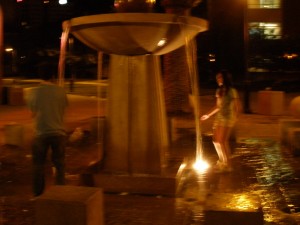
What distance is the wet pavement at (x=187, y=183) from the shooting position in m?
6.33

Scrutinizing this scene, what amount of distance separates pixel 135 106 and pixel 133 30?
3.65ft

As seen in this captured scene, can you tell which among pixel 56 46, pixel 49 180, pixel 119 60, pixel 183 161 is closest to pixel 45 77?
pixel 119 60

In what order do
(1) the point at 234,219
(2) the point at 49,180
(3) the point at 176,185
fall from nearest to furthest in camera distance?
(1) the point at 234,219
(3) the point at 176,185
(2) the point at 49,180

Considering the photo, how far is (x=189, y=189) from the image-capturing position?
25.0ft

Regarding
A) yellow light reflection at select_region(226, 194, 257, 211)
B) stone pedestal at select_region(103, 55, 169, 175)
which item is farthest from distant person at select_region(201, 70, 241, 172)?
yellow light reflection at select_region(226, 194, 257, 211)

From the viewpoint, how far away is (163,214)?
21.1 feet

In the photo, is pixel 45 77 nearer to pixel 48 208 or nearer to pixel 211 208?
pixel 48 208

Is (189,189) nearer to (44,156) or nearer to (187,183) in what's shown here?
(187,183)

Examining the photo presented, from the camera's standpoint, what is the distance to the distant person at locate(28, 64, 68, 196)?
21.8 feet

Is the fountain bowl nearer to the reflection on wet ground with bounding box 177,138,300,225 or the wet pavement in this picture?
the wet pavement

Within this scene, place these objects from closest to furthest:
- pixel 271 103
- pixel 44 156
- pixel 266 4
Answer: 1. pixel 44 156
2. pixel 271 103
3. pixel 266 4

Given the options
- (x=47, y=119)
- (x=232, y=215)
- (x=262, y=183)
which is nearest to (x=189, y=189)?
(x=262, y=183)

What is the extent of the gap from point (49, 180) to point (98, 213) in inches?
131

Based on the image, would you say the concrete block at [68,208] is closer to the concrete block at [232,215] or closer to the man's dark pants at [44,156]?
the concrete block at [232,215]
